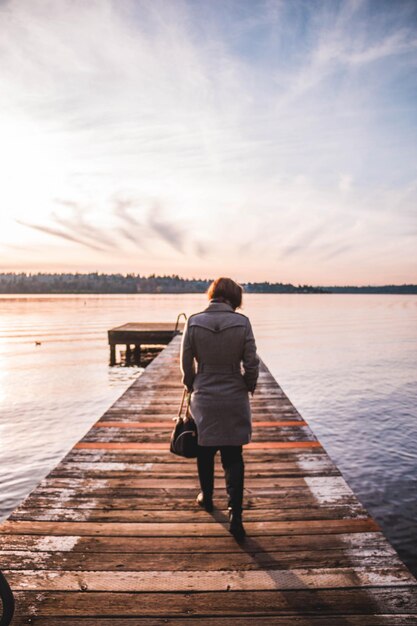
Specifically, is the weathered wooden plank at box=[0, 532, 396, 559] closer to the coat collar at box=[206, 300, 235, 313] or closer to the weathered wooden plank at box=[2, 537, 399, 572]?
the weathered wooden plank at box=[2, 537, 399, 572]

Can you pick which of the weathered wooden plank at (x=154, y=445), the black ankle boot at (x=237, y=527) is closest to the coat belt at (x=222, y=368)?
the black ankle boot at (x=237, y=527)

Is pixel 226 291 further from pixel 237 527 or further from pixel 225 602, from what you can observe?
pixel 225 602

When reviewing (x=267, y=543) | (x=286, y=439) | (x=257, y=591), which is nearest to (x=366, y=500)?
(x=286, y=439)

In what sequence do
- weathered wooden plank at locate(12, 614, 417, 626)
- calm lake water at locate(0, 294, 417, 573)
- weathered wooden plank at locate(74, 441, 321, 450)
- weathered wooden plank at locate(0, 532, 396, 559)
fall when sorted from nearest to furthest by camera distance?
weathered wooden plank at locate(12, 614, 417, 626), weathered wooden plank at locate(0, 532, 396, 559), weathered wooden plank at locate(74, 441, 321, 450), calm lake water at locate(0, 294, 417, 573)

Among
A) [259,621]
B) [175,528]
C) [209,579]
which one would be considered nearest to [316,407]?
[175,528]

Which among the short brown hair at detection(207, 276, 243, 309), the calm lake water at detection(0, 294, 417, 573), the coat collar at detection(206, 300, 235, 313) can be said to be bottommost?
the calm lake water at detection(0, 294, 417, 573)

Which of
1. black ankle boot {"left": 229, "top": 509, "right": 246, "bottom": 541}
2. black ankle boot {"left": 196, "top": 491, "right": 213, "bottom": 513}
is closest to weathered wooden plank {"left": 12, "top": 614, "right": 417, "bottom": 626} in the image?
black ankle boot {"left": 229, "top": 509, "right": 246, "bottom": 541}

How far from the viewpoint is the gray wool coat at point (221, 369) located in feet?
11.1

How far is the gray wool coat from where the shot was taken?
11.1 feet

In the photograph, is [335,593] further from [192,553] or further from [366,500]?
[366,500]

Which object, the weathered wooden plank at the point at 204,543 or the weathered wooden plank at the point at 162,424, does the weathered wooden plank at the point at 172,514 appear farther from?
the weathered wooden plank at the point at 162,424

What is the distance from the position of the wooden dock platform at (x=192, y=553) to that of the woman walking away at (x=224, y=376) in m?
0.46

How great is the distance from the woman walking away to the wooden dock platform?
46 centimetres

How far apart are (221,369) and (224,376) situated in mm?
64
